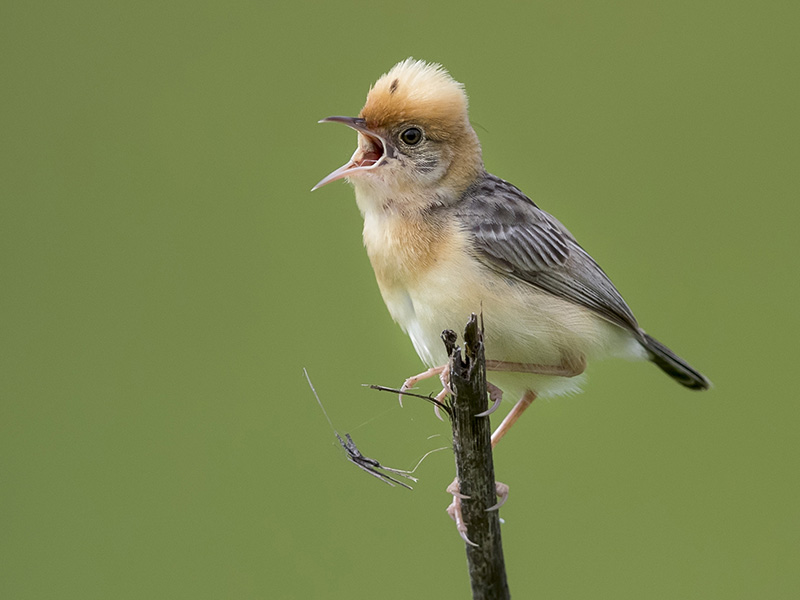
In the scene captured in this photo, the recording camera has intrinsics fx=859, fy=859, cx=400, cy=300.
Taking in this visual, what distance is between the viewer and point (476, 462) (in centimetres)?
251

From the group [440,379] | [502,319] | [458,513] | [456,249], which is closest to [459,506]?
[458,513]

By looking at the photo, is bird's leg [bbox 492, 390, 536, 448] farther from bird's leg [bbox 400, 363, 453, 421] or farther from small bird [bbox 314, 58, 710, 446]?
bird's leg [bbox 400, 363, 453, 421]

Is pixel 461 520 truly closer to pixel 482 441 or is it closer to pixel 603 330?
pixel 482 441

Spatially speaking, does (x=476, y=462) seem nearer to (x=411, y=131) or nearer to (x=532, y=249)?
(x=532, y=249)

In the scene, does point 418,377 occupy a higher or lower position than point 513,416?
lower

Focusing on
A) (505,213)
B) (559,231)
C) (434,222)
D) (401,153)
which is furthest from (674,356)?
(401,153)

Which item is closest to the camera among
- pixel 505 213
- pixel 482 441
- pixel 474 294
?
pixel 482 441

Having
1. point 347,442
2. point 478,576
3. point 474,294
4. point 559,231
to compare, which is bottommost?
point 478,576

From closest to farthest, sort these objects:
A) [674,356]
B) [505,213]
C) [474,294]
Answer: [474,294], [505,213], [674,356]

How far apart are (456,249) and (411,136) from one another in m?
0.43

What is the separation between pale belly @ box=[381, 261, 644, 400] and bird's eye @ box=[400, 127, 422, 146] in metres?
0.47

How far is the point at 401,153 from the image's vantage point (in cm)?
299

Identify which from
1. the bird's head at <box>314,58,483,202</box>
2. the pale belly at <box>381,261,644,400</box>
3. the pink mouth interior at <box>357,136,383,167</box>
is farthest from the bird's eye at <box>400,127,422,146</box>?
the pale belly at <box>381,261,644,400</box>

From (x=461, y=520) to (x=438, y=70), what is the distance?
1.53m
